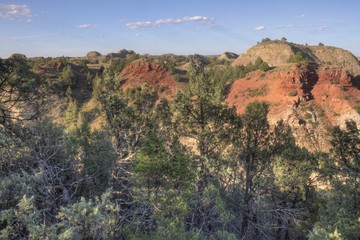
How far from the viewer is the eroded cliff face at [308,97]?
4447cm

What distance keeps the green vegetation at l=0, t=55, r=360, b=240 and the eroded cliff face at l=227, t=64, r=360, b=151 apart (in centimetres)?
2287

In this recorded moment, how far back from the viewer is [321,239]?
32.4 feet

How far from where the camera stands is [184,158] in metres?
14.9

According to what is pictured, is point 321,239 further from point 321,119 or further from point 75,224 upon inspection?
point 321,119

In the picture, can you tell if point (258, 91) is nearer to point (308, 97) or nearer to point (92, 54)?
point (308, 97)

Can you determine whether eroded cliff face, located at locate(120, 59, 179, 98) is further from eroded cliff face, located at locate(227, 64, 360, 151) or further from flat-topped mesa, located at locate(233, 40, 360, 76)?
flat-topped mesa, located at locate(233, 40, 360, 76)

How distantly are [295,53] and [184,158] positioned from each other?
9332cm

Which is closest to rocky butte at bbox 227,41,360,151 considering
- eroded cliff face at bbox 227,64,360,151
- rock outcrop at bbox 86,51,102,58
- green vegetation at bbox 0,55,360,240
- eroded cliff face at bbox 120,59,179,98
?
eroded cliff face at bbox 227,64,360,151

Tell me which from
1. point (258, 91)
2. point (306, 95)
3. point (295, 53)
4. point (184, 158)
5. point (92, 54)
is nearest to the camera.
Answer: point (184, 158)

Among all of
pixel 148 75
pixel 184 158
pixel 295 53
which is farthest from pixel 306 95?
pixel 295 53

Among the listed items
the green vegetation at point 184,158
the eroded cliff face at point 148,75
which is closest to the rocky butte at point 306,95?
the eroded cliff face at point 148,75

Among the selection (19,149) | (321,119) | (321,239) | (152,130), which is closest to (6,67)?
(19,149)

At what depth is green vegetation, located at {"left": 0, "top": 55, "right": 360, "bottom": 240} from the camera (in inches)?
532

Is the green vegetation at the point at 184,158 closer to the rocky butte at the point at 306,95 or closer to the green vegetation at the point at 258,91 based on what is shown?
the rocky butte at the point at 306,95
